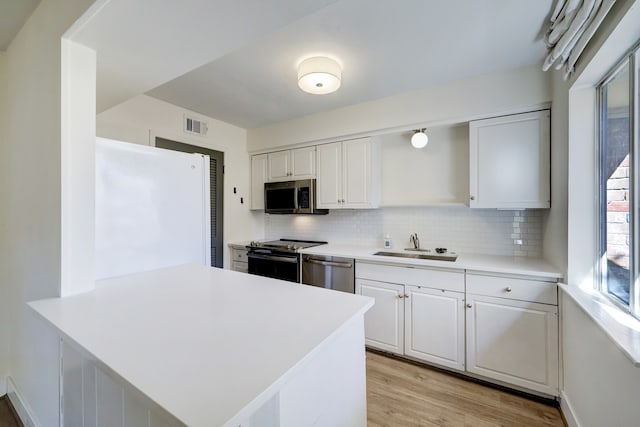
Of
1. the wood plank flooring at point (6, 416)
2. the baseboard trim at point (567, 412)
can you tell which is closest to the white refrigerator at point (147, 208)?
the wood plank flooring at point (6, 416)

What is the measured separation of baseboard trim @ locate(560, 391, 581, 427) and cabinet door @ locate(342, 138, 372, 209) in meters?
2.04

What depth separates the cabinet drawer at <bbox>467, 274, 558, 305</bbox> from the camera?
1.85 meters

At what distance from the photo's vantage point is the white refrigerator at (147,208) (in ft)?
4.69

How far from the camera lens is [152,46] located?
4.06 feet

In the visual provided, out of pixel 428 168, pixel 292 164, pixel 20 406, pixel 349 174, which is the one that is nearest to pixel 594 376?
pixel 428 168

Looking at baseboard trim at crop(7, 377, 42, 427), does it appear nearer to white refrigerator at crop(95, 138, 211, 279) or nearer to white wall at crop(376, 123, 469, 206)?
white refrigerator at crop(95, 138, 211, 279)

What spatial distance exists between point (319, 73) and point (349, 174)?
1.25 meters

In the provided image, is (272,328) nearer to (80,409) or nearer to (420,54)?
(80,409)

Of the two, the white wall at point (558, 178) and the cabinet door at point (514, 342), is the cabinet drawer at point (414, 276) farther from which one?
the white wall at point (558, 178)

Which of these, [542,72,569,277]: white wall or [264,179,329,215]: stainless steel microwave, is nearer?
[542,72,569,277]: white wall

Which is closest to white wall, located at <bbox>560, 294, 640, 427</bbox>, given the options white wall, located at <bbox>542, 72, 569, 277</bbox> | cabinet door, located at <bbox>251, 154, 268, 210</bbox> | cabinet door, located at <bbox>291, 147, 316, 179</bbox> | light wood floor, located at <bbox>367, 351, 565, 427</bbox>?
light wood floor, located at <bbox>367, 351, 565, 427</bbox>

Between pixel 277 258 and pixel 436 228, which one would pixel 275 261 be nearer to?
pixel 277 258

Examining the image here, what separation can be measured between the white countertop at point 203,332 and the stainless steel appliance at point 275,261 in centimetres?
156

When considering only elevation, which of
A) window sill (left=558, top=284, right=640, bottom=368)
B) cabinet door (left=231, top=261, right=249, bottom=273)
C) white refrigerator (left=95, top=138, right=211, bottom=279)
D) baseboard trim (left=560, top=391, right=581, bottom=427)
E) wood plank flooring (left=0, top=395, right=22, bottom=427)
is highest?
white refrigerator (left=95, top=138, right=211, bottom=279)
